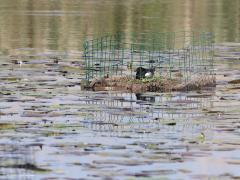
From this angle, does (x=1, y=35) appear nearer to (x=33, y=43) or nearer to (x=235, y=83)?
(x=33, y=43)

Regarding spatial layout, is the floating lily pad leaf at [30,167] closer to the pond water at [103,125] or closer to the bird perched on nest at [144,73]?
the pond water at [103,125]

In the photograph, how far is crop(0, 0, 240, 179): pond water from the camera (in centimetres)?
1314

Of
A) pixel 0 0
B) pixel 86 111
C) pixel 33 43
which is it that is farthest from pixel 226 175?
pixel 0 0

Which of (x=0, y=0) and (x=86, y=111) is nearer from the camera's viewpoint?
(x=86, y=111)

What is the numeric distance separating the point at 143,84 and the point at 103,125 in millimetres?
5619

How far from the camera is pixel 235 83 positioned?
2344 centimetres

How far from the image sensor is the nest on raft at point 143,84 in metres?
22.0

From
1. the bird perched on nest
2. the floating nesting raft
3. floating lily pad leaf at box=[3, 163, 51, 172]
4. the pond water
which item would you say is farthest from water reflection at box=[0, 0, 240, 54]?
floating lily pad leaf at box=[3, 163, 51, 172]

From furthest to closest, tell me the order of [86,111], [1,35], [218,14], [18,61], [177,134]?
[218,14] → [1,35] → [18,61] → [86,111] → [177,134]

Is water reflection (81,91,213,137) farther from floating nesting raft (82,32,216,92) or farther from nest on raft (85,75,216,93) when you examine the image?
floating nesting raft (82,32,216,92)

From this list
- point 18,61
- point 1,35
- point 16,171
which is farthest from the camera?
point 1,35

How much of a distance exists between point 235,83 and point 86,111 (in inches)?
241

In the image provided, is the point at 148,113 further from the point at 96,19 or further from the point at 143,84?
the point at 96,19

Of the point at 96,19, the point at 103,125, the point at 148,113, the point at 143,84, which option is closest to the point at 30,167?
the point at 103,125
